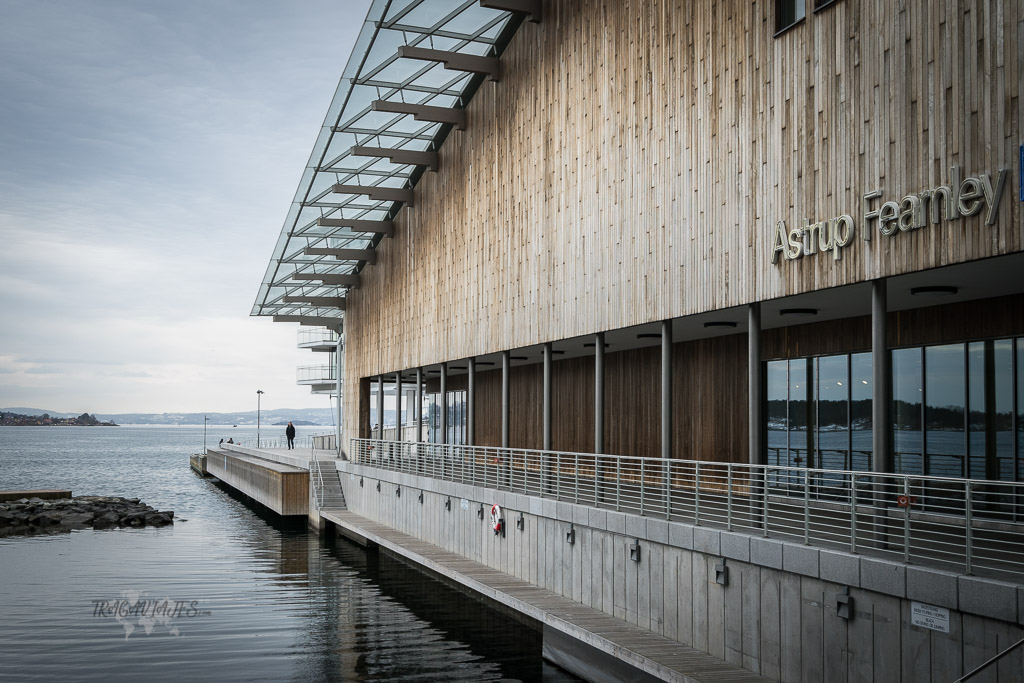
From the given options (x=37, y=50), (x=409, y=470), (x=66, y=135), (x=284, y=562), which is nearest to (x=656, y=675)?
(x=409, y=470)

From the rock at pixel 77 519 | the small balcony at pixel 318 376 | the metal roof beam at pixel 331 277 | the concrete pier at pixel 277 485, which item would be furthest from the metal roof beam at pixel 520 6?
the small balcony at pixel 318 376

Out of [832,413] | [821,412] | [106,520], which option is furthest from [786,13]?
[106,520]

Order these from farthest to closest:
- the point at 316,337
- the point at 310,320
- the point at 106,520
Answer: the point at 316,337
the point at 310,320
the point at 106,520

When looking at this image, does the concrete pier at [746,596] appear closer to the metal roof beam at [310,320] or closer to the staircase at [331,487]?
the staircase at [331,487]

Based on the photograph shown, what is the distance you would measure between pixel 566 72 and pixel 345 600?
1427 centimetres

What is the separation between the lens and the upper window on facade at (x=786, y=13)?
13.4 m

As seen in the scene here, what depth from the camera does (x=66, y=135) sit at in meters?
70.6

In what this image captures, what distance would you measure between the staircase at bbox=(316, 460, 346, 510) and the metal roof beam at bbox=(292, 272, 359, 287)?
26.8 ft

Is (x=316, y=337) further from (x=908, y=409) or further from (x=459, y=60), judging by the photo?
(x=908, y=409)

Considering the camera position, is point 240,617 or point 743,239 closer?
point 743,239

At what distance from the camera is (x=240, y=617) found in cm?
2097

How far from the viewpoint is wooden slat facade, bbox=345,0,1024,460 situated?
10766 mm

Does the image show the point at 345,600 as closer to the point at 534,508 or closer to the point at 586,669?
the point at 534,508

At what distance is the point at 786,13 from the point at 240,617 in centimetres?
1710
